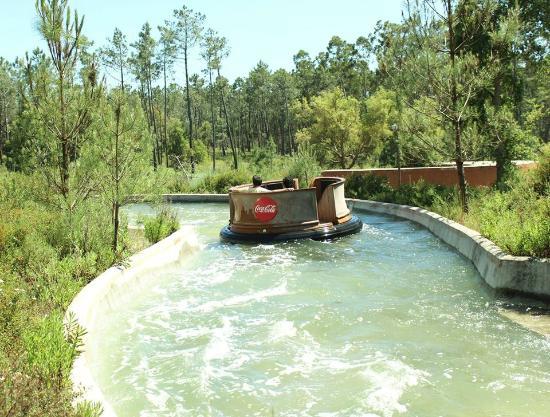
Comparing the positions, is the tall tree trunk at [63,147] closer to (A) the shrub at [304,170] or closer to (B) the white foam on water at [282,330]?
(B) the white foam on water at [282,330]

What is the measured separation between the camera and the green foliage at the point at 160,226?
12.9 m

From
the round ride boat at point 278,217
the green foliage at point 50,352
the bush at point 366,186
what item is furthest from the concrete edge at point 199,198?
the green foliage at point 50,352

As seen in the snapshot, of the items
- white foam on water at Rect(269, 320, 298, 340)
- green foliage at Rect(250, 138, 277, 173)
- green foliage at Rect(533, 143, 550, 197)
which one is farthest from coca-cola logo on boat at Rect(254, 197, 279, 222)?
green foliage at Rect(250, 138, 277, 173)

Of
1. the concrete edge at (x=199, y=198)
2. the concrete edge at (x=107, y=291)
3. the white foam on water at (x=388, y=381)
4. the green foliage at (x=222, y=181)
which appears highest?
the green foliage at (x=222, y=181)

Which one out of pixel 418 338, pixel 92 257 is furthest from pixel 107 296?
pixel 418 338

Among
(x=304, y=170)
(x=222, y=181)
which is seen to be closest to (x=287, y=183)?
(x=304, y=170)

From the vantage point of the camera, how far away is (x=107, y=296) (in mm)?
8484

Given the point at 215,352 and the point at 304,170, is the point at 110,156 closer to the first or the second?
the point at 215,352

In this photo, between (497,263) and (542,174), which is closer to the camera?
(497,263)

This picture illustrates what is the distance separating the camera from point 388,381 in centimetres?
584

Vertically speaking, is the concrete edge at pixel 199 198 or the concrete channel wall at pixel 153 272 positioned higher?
the concrete edge at pixel 199 198

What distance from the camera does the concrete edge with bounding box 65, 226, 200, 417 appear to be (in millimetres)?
4882

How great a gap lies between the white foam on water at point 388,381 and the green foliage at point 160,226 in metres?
7.66

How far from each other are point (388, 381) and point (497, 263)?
437 cm
